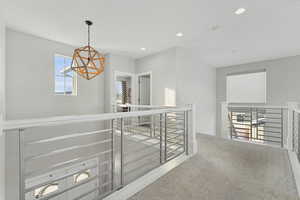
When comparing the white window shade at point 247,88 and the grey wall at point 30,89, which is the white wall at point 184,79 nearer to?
the white window shade at point 247,88

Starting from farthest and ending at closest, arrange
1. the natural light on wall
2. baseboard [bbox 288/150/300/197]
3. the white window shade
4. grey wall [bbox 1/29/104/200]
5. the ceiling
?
1. the white window shade
2. the natural light on wall
3. grey wall [bbox 1/29/104/200]
4. the ceiling
5. baseboard [bbox 288/150/300/197]

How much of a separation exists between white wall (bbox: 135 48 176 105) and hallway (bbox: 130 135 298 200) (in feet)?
7.01

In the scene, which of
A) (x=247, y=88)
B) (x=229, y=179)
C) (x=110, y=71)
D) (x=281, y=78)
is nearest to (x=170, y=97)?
(x=110, y=71)

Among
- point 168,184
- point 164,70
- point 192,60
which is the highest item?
point 192,60

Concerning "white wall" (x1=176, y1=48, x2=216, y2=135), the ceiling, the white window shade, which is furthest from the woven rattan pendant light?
the white window shade

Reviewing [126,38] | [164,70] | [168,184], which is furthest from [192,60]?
[168,184]

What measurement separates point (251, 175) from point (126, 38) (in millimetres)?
3714

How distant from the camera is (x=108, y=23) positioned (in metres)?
2.98

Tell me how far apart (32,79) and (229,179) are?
4.53 m

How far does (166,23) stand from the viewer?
9.74ft

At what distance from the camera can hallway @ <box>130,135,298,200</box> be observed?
5.14 ft

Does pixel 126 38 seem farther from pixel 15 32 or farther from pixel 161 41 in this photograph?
pixel 15 32

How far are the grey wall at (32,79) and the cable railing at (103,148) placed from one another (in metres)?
0.51

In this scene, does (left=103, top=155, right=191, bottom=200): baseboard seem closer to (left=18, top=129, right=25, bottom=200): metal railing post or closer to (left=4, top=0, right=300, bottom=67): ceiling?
(left=18, top=129, right=25, bottom=200): metal railing post
